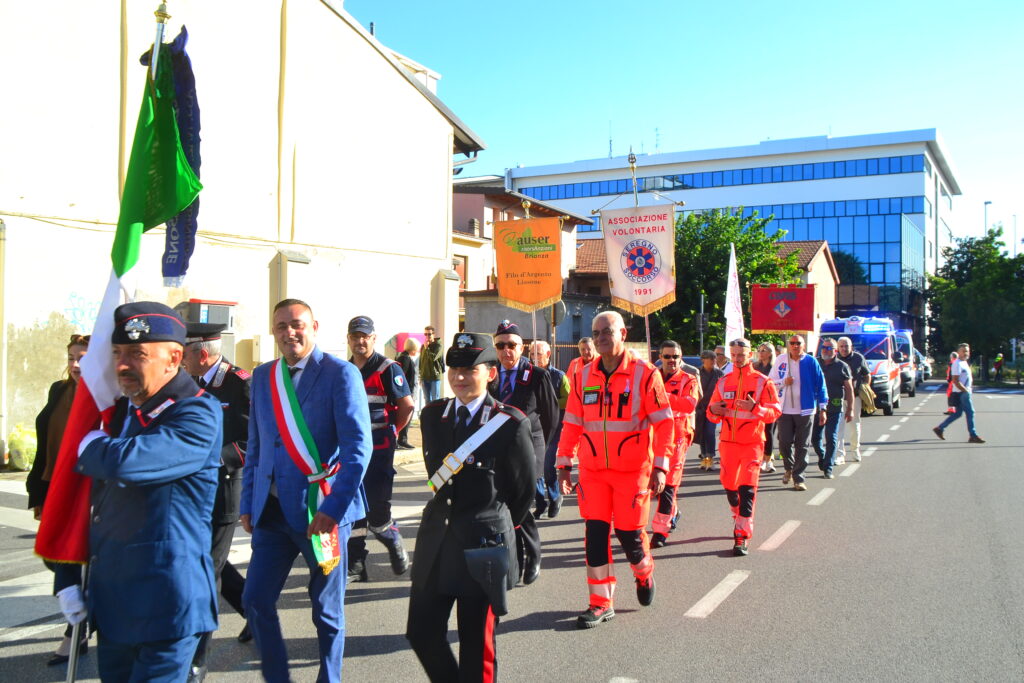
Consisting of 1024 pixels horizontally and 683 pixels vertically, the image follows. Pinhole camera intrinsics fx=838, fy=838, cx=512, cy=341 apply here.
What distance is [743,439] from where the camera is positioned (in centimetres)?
748

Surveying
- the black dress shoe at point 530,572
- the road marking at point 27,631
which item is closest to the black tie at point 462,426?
the black dress shoe at point 530,572

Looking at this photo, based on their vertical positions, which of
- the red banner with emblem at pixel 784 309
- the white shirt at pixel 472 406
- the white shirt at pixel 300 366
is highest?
the red banner with emblem at pixel 784 309

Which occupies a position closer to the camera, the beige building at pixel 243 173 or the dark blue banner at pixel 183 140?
the dark blue banner at pixel 183 140

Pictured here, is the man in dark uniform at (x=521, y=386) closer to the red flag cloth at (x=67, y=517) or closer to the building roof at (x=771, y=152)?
the red flag cloth at (x=67, y=517)

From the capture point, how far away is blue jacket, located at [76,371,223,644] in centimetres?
275

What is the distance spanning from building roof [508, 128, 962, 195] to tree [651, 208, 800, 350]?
131 feet

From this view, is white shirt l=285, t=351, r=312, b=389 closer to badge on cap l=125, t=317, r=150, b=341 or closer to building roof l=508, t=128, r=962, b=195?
badge on cap l=125, t=317, r=150, b=341

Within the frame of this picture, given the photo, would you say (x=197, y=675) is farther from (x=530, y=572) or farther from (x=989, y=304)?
(x=989, y=304)

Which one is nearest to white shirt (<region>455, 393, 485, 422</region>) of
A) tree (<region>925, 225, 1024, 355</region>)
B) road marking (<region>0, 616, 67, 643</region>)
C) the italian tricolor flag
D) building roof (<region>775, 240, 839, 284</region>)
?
the italian tricolor flag

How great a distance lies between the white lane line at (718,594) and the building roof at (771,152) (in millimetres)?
70314

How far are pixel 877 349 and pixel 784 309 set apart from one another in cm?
526

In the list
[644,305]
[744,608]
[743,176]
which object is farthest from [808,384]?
[743,176]

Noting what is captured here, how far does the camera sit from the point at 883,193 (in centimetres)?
6831

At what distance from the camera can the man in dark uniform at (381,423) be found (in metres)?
6.28
